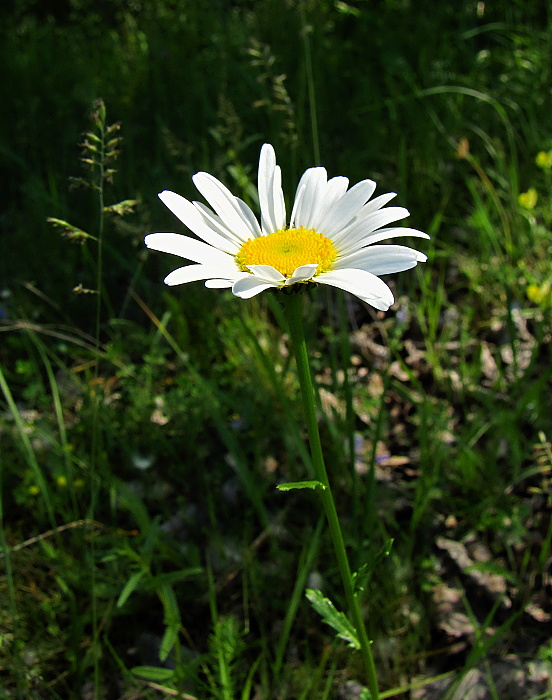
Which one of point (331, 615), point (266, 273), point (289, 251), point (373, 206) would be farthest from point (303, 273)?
point (331, 615)

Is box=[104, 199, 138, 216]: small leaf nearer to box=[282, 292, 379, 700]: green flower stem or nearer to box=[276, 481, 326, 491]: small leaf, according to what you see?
box=[282, 292, 379, 700]: green flower stem

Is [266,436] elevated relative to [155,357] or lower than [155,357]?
lower

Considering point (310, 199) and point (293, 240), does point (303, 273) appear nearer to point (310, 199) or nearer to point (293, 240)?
point (293, 240)

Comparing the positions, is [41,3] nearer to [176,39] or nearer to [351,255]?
[176,39]

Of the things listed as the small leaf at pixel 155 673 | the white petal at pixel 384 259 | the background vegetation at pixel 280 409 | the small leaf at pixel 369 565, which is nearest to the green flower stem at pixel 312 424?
the small leaf at pixel 369 565

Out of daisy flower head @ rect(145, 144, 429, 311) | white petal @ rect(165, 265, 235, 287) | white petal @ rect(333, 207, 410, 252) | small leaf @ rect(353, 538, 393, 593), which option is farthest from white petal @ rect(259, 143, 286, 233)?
small leaf @ rect(353, 538, 393, 593)

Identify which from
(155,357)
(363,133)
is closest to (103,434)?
(155,357)
